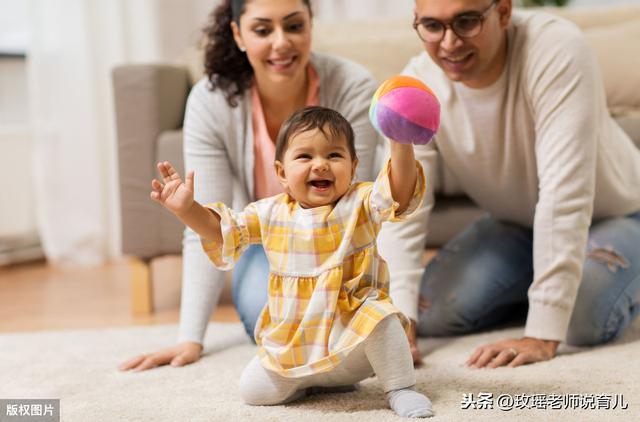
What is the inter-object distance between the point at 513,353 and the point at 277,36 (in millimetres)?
692

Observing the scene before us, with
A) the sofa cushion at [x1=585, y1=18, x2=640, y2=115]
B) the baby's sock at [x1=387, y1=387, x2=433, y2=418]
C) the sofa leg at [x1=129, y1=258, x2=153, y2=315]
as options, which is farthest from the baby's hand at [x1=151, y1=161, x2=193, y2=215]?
the sofa cushion at [x1=585, y1=18, x2=640, y2=115]

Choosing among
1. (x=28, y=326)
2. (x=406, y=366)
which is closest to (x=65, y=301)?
Result: (x=28, y=326)

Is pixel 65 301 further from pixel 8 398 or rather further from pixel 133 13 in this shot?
pixel 133 13

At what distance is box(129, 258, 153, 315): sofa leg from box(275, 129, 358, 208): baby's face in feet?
3.39

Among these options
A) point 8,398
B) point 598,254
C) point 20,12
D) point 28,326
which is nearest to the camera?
point 8,398

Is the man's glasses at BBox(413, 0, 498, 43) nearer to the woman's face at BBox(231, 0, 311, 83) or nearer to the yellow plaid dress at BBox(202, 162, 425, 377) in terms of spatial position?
the woman's face at BBox(231, 0, 311, 83)

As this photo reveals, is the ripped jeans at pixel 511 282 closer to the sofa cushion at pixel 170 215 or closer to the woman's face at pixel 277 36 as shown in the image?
the woman's face at pixel 277 36

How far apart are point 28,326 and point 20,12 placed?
4.91ft

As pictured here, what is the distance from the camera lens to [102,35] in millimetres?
3033

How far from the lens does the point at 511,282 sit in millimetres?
1598

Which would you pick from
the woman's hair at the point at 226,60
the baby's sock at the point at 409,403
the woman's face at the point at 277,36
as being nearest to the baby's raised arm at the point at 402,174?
the baby's sock at the point at 409,403

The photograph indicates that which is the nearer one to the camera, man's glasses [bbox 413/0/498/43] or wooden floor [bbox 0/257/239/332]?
man's glasses [bbox 413/0/498/43]

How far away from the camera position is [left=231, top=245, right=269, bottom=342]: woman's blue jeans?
1560 mm

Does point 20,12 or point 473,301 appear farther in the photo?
point 20,12
